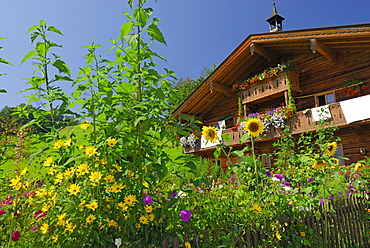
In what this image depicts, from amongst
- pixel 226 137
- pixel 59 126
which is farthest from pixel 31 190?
pixel 226 137

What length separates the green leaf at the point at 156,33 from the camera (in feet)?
6.27

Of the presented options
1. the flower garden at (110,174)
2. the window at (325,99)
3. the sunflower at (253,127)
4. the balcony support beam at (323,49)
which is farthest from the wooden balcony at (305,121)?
the flower garden at (110,174)

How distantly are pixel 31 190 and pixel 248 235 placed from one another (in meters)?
1.90

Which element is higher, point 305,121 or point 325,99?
point 325,99

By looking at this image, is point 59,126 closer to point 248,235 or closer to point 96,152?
point 96,152

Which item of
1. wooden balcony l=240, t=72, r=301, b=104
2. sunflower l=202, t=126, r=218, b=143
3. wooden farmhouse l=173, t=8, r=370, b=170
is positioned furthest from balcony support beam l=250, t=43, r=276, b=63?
sunflower l=202, t=126, r=218, b=143

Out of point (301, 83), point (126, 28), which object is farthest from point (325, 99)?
point (126, 28)

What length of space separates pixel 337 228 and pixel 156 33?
3522 mm

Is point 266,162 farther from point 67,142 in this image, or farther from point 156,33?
point 67,142

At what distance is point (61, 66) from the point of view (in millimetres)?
2010

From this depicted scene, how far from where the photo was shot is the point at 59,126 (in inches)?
81.0

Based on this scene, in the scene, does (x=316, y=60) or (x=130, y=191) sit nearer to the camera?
(x=130, y=191)

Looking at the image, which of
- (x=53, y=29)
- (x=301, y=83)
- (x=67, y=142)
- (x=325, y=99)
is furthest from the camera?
(x=301, y=83)

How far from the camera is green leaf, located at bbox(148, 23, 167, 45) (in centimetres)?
191
